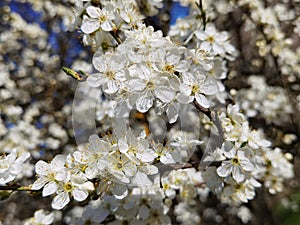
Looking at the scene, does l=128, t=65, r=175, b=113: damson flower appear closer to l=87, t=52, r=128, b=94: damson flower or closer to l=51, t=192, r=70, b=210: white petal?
l=87, t=52, r=128, b=94: damson flower

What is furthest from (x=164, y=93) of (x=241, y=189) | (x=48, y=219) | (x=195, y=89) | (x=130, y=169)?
(x=48, y=219)

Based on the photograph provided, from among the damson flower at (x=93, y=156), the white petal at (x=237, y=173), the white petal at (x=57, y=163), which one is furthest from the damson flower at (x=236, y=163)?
the white petal at (x=57, y=163)

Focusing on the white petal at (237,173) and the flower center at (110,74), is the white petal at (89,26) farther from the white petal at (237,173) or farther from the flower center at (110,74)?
the white petal at (237,173)

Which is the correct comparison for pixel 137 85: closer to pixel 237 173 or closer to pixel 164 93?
pixel 164 93

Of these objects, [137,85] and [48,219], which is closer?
[137,85]


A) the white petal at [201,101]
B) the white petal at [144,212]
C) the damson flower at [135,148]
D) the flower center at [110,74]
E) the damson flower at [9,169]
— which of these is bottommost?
the white petal at [144,212]
